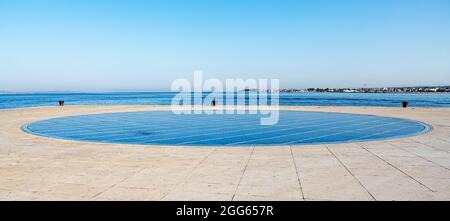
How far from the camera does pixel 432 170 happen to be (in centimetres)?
678

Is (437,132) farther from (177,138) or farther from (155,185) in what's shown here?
(155,185)

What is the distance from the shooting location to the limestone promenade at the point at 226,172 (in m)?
5.32

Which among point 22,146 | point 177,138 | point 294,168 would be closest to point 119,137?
point 177,138

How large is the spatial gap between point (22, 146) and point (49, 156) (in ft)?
7.40

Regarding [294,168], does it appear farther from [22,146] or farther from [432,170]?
[22,146]

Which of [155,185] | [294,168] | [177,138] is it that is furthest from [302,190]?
[177,138]

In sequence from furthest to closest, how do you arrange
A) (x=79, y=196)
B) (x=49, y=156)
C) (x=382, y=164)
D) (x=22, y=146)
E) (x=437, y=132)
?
(x=437, y=132) < (x=22, y=146) < (x=49, y=156) < (x=382, y=164) < (x=79, y=196)

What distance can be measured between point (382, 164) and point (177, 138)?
307 inches

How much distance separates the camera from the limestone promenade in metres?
5.32

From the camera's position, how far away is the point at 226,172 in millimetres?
6707

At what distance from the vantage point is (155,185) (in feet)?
19.0
